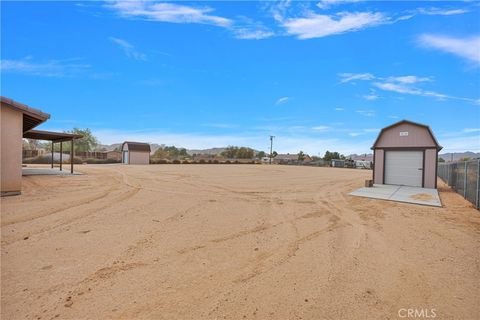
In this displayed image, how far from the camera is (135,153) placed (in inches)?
1489

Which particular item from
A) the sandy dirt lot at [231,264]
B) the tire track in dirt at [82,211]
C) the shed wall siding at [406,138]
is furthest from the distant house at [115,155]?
the shed wall siding at [406,138]

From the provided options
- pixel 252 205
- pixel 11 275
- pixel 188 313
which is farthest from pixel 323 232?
pixel 11 275

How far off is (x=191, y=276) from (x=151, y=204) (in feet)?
15.6

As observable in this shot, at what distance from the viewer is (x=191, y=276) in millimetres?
3145

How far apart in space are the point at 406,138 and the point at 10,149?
16709 millimetres

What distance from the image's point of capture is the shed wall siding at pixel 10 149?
25.9 ft

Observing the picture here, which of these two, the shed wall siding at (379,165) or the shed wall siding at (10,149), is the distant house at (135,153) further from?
the shed wall siding at (379,165)

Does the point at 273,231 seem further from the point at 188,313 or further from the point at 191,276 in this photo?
the point at 188,313

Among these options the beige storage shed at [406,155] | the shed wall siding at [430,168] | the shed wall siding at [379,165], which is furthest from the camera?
the shed wall siding at [379,165]

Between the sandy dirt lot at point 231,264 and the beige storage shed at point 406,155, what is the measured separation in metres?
6.90
